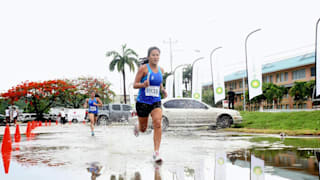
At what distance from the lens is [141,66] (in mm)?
6691

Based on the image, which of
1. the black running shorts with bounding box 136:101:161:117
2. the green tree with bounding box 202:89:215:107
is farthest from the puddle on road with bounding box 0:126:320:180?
the green tree with bounding box 202:89:215:107

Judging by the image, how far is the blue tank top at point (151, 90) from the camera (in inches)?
259

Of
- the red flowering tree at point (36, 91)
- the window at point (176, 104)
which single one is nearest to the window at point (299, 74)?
the red flowering tree at point (36, 91)

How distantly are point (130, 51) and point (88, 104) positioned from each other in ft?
141

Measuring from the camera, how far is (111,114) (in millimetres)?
28312

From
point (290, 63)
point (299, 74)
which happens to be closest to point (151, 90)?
point (299, 74)

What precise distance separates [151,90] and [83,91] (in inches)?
2202

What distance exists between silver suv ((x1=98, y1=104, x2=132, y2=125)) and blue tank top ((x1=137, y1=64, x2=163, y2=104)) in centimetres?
2185

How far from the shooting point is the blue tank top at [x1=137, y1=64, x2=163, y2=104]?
6.57m

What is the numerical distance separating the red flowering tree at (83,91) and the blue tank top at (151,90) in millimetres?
49732

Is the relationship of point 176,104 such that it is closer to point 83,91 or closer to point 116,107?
point 116,107

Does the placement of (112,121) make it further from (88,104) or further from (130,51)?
(130,51)

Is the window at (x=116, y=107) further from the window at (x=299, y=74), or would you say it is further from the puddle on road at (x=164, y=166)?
the window at (x=299, y=74)

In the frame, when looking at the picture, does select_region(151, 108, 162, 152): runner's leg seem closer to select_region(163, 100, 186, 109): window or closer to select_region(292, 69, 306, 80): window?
select_region(163, 100, 186, 109): window
